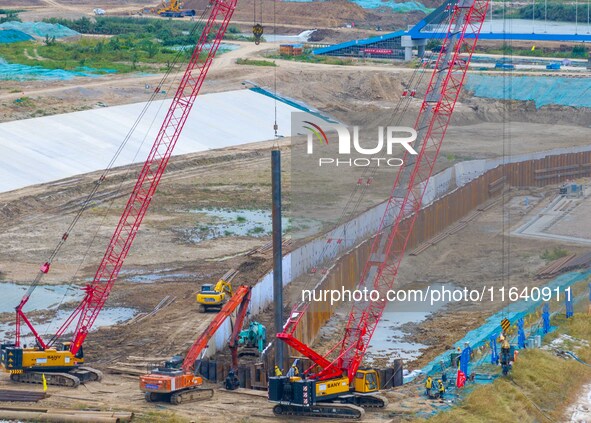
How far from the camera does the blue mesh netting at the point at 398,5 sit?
172 meters

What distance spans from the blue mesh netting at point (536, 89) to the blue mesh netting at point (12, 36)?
40355 millimetres

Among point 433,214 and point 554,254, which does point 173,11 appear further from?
point 554,254

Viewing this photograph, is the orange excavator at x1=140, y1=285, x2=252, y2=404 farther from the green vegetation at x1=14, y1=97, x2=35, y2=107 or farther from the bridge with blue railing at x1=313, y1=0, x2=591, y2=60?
the bridge with blue railing at x1=313, y1=0, x2=591, y2=60

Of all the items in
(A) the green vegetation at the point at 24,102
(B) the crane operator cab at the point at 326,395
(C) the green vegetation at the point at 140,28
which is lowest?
(B) the crane operator cab at the point at 326,395

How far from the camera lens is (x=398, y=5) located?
176000mm

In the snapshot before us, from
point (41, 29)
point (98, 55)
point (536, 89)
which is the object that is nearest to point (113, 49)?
point (98, 55)

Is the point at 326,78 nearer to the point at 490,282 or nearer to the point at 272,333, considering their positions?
the point at 490,282

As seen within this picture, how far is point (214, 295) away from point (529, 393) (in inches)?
547

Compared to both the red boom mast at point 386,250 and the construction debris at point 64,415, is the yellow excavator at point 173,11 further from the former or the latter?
the construction debris at point 64,415

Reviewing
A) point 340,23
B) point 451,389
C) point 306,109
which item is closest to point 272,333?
point 451,389

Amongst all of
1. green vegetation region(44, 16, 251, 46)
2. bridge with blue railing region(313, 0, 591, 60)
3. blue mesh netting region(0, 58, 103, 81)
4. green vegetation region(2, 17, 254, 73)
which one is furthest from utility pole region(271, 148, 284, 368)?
green vegetation region(44, 16, 251, 46)

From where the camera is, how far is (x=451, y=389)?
1751 inches

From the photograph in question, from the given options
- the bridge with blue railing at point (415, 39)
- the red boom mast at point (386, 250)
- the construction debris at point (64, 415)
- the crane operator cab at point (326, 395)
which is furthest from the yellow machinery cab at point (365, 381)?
the bridge with blue railing at point (415, 39)

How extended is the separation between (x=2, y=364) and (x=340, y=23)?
11251cm
